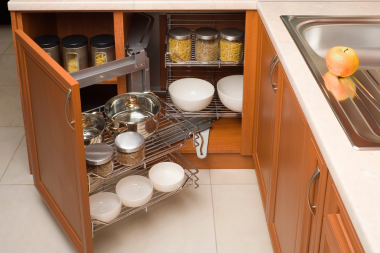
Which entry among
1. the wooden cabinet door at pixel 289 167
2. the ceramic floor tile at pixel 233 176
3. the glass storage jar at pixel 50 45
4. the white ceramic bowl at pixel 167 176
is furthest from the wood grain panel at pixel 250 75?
the glass storage jar at pixel 50 45

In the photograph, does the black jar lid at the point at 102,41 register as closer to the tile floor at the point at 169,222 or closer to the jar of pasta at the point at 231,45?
the jar of pasta at the point at 231,45

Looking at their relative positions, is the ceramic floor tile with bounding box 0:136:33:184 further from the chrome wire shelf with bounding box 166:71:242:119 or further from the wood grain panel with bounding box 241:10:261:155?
the wood grain panel with bounding box 241:10:261:155

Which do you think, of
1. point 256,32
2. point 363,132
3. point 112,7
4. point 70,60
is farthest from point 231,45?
point 363,132

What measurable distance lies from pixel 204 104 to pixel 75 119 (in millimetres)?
930

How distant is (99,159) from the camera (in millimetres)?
1760

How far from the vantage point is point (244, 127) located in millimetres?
2260

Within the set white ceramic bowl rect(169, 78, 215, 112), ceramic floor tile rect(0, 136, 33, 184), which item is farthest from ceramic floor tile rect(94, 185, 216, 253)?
ceramic floor tile rect(0, 136, 33, 184)

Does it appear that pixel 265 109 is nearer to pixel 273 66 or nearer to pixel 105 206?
pixel 273 66

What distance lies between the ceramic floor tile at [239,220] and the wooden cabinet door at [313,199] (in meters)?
0.64

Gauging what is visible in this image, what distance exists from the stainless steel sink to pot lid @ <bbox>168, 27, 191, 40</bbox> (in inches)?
23.1

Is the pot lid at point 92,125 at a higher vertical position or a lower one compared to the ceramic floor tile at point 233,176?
higher

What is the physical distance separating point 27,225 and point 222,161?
0.98 m

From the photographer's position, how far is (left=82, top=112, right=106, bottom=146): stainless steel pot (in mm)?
1872

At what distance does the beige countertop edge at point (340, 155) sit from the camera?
868 millimetres
